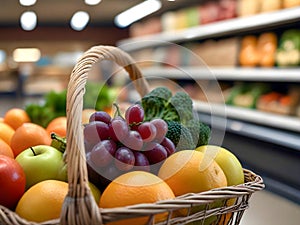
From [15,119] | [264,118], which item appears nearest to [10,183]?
[15,119]

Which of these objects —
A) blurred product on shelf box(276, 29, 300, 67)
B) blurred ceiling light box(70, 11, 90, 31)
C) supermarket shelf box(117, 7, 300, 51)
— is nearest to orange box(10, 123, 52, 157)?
supermarket shelf box(117, 7, 300, 51)

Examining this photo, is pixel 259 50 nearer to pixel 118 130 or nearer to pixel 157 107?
pixel 157 107

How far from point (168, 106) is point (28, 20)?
8.63 metres

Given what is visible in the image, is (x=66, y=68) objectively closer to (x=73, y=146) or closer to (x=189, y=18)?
(x=189, y=18)

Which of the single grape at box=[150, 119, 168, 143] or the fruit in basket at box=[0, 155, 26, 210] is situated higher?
the single grape at box=[150, 119, 168, 143]

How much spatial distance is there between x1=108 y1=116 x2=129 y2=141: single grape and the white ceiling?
187 inches

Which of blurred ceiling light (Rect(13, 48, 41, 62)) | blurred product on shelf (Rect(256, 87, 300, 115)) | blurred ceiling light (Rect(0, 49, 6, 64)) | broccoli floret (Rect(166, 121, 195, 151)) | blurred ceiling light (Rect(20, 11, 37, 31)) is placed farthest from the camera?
blurred ceiling light (Rect(13, 48, 41, 62))

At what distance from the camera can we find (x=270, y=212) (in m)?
1.09

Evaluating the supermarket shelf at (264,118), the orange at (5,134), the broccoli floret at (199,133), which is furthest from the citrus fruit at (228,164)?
the supermarket shelf at (264,118)

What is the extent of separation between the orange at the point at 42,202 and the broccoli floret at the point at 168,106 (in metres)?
0.27

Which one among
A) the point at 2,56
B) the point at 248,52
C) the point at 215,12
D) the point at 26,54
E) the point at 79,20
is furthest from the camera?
the point at 26,54

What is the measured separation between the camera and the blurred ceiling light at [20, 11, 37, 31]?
8407 millimetres

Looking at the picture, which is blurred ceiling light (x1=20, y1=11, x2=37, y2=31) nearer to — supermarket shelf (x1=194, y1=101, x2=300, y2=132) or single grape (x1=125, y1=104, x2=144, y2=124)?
supermarket shelf (x1=194, y1=101, x2=300, y2=132)

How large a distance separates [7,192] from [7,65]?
9.44 meters
